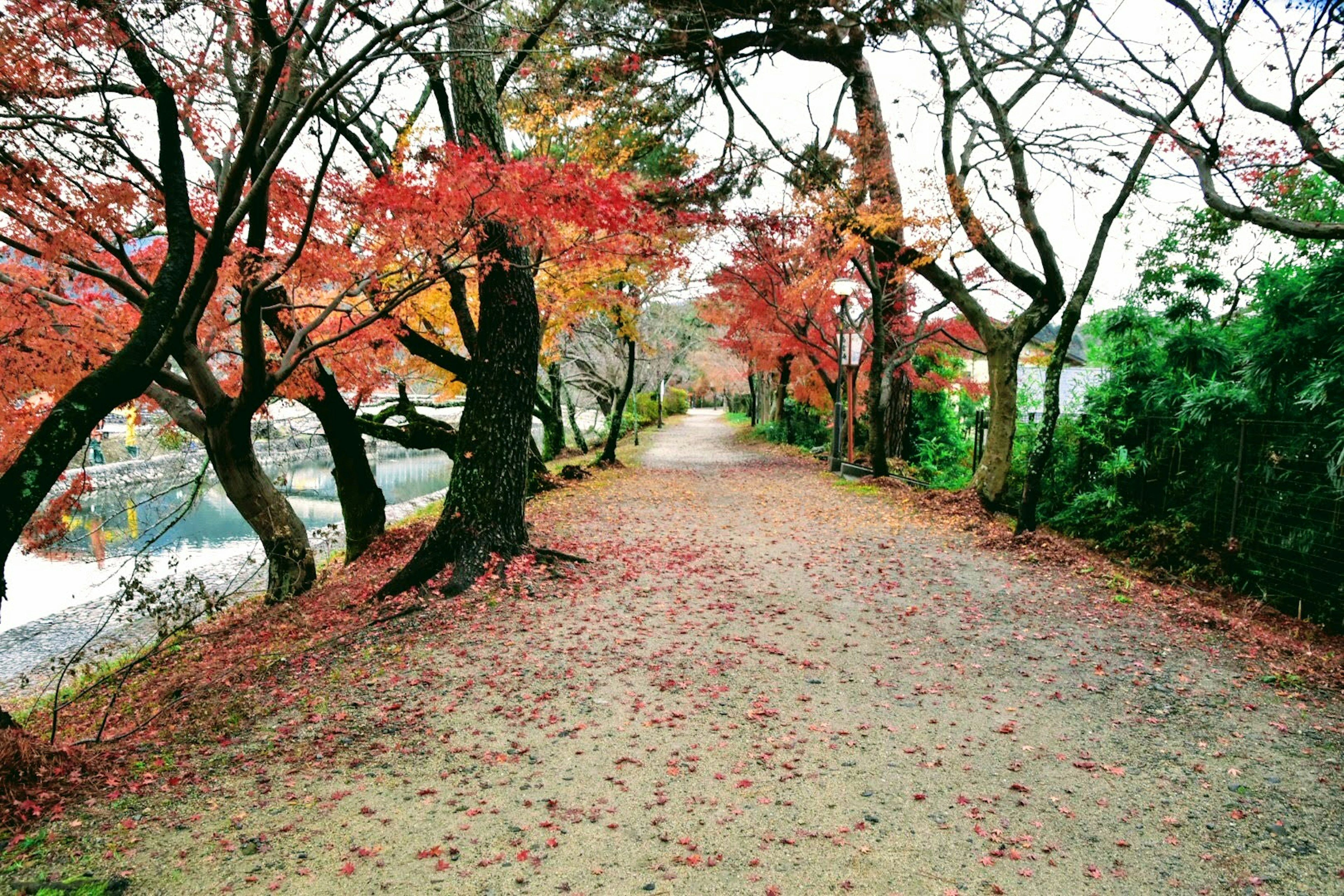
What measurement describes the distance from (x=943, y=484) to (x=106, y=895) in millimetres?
13521

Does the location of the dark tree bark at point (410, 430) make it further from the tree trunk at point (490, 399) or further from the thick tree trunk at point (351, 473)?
the tree trunk at point (490, 399)

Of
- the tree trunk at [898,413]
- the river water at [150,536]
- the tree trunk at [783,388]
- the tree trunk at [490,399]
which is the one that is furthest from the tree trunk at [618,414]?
the tree trunk at [490,399]

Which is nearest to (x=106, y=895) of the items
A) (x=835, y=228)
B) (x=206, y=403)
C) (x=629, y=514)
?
(x=206, y=403)

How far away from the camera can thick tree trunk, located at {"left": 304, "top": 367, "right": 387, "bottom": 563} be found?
1045cm

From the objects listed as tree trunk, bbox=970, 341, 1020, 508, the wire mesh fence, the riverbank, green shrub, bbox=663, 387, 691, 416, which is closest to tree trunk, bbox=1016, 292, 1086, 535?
the wire mesh fence

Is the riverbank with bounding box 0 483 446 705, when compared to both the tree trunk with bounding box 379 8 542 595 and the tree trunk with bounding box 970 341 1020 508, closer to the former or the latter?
the tree trunk with bounding box 379 8 542 595

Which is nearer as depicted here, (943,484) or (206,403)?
(206,403)

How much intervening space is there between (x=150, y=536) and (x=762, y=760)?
19.5 metres

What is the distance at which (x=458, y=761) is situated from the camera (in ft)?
12.5

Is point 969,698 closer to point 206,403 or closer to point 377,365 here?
point 206,403

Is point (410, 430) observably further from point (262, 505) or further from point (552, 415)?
point (552, 415)

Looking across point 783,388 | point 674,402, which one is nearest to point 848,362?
point 783,388

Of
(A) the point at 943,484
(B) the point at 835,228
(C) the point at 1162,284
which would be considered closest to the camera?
(C) the point at 1162,284

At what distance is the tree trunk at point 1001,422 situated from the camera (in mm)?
10461
